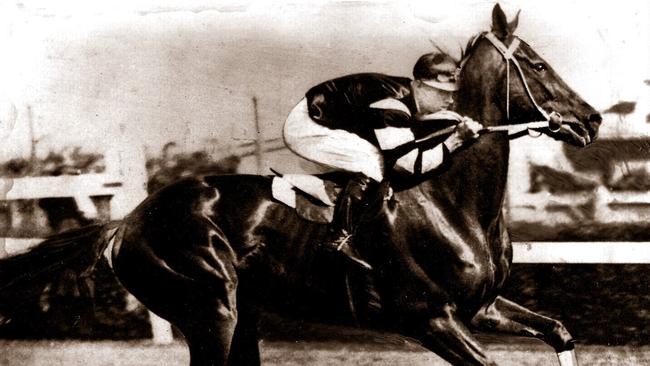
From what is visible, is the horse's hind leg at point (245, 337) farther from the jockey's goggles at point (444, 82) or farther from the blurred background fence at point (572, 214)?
the jockey's goggles at point (444, 82)

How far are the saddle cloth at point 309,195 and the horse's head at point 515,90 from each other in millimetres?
802

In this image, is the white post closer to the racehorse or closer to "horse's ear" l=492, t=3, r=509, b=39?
the racehorse

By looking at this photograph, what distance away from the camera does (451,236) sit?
5.15m

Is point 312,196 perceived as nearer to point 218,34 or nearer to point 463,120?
point 463,120

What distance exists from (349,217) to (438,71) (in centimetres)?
91

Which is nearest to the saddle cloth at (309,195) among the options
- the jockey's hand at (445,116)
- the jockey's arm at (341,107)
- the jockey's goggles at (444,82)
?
the jockey's arm at (341,107)

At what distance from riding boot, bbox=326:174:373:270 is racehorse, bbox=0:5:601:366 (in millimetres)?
52

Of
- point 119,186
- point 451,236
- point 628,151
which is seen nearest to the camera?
point 451,236

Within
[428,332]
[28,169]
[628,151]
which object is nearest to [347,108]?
[428,332]

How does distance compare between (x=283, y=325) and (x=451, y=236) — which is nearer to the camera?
(x=451, y=236)

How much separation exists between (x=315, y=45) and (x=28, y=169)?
75.6 inches

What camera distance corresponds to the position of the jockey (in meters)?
5.20

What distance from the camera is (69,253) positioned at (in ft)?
19.1

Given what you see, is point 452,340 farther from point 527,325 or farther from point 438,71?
point 438,71
